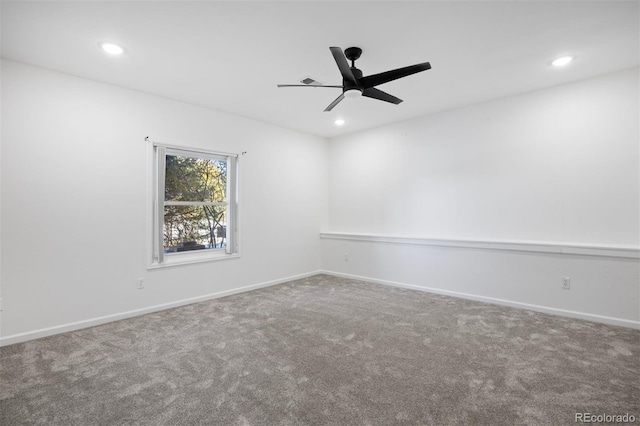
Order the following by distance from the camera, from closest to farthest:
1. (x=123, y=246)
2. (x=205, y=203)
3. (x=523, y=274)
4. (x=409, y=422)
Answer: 1. (x=409, y=422)
2. (x=123, y=246)
3. (x=523, y=274)
4. (x=205, y=203)

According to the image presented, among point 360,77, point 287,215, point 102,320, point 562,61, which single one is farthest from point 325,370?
point 562,61

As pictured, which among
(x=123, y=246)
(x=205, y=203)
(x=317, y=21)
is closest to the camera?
(x=317, y=21)

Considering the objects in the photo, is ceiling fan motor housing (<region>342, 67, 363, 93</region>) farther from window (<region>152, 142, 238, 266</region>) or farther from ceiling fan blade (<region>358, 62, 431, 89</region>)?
window (<region>152, 142, 238, 266</region>)

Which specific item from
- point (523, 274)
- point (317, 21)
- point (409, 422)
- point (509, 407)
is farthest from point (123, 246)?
point (523, 274)

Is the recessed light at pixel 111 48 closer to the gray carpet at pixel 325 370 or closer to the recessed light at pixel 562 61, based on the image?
the gray carpet at pixel 325 370

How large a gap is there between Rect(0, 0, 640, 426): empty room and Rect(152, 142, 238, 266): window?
0.03 meters

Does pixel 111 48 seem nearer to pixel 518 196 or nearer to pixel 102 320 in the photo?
pixel 102 320

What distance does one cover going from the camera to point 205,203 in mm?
4270

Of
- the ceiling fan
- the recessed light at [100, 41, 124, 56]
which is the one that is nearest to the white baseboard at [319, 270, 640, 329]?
the ceiling fan

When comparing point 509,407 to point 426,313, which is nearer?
point 509,407

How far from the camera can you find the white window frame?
3695mm

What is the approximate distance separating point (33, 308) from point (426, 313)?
4.15 m

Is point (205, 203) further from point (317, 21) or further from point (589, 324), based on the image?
point (589, 324)

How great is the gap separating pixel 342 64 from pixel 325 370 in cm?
238
